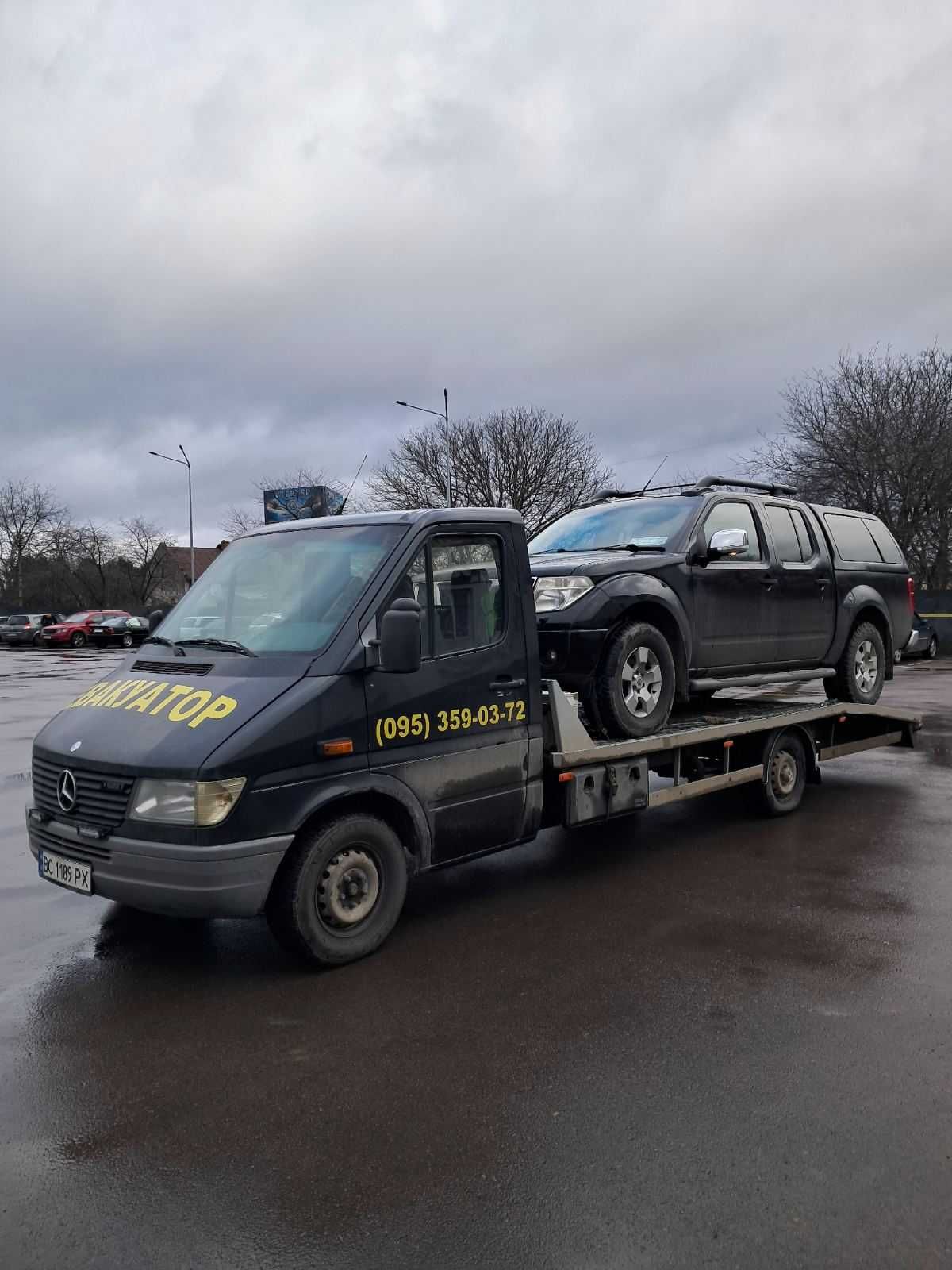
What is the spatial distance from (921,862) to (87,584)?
230 ft

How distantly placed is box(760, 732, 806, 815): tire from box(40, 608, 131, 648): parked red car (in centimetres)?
3617

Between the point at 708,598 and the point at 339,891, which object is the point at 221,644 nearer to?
the point at 339,891

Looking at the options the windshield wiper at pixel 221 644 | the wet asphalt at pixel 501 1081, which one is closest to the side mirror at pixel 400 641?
the windshield wiper at pixel 221 644

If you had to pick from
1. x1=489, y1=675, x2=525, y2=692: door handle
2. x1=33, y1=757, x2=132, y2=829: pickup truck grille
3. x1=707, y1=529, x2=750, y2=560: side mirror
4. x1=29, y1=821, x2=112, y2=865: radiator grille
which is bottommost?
x1=29, y1=821, x2=112, y2=865: radiator grille

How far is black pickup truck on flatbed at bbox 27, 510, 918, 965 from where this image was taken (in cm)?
446

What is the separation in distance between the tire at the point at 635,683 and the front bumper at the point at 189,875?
257cm

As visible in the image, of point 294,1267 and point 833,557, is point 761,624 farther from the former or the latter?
point 294,1267

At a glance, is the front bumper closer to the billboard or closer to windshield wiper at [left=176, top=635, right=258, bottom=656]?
windshield wiper at [left=176, top=635, right=258, bottom=656]

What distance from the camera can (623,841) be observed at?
7449 mm

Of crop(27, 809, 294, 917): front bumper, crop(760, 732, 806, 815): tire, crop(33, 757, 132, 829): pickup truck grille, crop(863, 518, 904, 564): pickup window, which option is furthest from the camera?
crop(863, 518, 904, 564): pickup window

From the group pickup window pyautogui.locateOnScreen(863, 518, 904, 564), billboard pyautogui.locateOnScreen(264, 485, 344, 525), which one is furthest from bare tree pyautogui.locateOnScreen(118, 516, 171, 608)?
pickup window pyautogui.locateOnScreen(863, 518, 904, 564)

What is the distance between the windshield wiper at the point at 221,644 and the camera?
5.08 m

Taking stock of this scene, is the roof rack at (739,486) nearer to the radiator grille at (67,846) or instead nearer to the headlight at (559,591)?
the headlight at (559,591)

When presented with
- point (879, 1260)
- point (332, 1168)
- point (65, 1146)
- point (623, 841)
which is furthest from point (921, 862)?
point (65, 1146)
